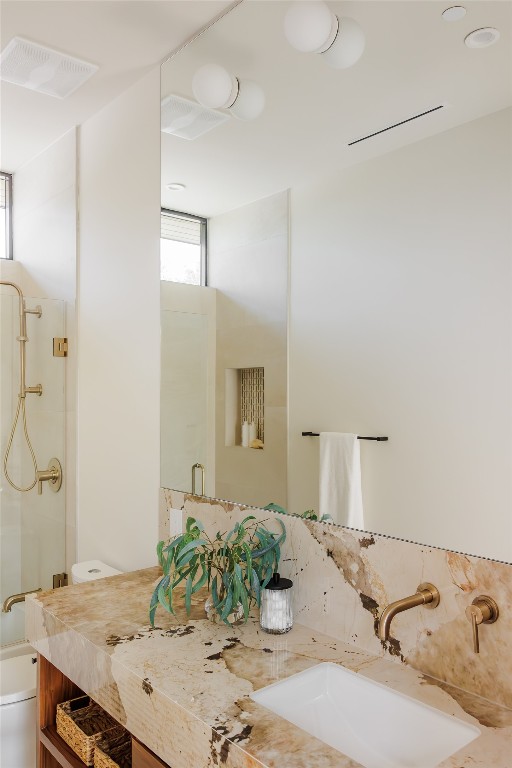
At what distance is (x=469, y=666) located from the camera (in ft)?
4.09

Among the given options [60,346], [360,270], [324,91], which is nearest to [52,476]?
[60,346]

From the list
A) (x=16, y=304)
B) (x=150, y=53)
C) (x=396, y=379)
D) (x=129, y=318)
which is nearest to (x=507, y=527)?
(x=396, y=379)

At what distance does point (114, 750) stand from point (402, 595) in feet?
2.82

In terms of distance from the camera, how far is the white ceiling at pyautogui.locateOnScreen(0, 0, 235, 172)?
1.93m

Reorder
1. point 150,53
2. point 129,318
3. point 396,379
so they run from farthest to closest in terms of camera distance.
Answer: point 129,318
point 150,53
point 396,379

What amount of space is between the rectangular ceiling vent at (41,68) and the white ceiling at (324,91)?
37 centimetres

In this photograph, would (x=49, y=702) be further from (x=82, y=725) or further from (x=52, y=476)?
(x=52, y=476)

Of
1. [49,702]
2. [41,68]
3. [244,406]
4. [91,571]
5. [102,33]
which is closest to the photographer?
[49,702]

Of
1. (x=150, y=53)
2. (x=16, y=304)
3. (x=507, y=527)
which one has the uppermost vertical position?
(x=150, y=53)

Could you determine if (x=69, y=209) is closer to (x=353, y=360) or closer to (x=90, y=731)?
(x=353, y=360)

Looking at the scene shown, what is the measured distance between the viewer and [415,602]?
1.29 metres

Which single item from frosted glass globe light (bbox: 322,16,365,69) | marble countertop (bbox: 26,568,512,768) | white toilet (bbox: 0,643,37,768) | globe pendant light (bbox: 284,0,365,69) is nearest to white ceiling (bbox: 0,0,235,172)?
globe pendant light (bbox: 284,0,365,69)

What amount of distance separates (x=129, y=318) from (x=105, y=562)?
105 centimetres

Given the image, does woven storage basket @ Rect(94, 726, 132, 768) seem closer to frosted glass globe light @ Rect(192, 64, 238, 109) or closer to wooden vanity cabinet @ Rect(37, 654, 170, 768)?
wooden vanity cabinet @ Rect(37, 654, 170, 768)
